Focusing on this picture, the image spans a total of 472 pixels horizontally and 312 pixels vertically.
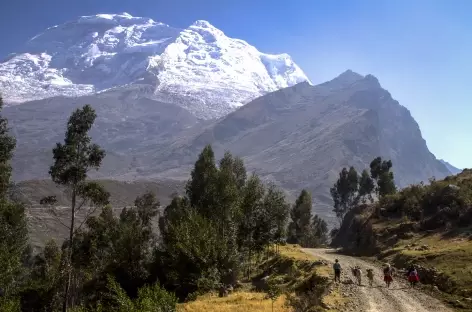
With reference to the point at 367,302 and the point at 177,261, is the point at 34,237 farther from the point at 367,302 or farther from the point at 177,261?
the point at 367,302

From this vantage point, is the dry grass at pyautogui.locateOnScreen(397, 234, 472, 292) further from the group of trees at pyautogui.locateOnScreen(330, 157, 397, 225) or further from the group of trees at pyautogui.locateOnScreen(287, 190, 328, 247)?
the group of trees at pyautogui.locateOnScreen(287, 190, 328, 247)

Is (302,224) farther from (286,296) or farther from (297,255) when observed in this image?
A: (286,296)

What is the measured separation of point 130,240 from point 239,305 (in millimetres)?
33818

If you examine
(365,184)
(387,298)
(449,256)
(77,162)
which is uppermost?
(365,184)

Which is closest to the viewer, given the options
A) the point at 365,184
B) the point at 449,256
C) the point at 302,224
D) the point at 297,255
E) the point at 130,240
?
the point at 449,256

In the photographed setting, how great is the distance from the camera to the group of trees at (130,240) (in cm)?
3919

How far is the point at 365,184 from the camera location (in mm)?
128125

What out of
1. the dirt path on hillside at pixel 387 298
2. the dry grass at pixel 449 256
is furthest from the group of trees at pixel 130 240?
the dry grass at pixel 449 256

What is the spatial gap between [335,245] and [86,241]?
2264 inches

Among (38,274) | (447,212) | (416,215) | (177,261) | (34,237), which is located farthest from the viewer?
(34,237)

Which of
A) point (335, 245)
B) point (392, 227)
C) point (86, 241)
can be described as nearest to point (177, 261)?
point (86, 241)

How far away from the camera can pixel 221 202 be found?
5881 cm

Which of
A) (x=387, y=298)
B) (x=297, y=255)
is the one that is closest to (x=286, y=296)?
(x=387, y=298)

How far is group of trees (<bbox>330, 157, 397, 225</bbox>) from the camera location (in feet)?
354
